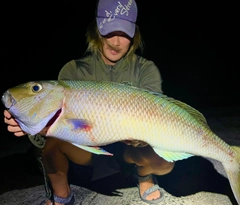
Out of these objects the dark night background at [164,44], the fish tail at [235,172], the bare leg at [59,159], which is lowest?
the dark night background at [164,44]

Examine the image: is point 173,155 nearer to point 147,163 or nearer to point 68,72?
point 147,163

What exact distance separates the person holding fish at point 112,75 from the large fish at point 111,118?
0.49 meters

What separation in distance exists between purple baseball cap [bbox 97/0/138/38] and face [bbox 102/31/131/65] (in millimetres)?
63

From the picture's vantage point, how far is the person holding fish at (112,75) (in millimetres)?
2617

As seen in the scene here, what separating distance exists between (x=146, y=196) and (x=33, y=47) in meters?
15.6

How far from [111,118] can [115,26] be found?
3.50 feet

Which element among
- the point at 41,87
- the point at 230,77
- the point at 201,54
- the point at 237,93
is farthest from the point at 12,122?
the point at 201,54

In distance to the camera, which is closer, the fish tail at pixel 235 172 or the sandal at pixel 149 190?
the fish tail at pixel 235 172

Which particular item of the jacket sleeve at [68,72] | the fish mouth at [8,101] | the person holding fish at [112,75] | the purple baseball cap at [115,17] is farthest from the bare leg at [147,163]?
the fish mouth at [8,101]

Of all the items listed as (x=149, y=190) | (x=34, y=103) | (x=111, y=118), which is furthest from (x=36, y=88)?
(x=149, y=190)

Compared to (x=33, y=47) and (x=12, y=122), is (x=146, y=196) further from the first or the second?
(x=33, y=47)

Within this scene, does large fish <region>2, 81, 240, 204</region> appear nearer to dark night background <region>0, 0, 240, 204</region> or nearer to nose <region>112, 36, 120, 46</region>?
nose <region>112, 36, 120, 46</region>

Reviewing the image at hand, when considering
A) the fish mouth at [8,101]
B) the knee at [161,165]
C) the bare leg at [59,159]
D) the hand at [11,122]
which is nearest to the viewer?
the fish mouth at [8,101]

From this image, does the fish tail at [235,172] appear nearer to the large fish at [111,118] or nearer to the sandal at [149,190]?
the large fish at [111,118]
